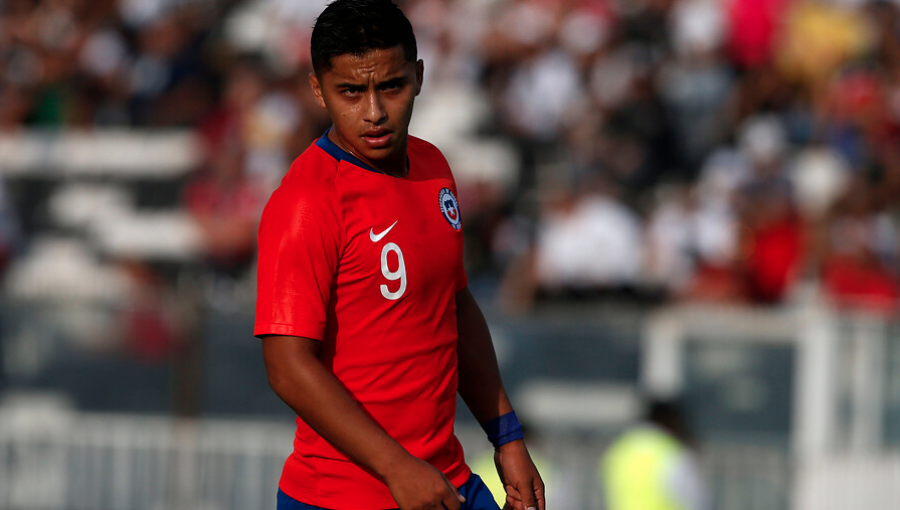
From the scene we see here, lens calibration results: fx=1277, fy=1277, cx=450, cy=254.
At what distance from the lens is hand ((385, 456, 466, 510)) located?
2.79 m

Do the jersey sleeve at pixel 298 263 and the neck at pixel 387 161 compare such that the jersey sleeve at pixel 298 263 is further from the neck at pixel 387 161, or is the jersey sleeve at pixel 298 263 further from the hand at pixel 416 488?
the hand at pixel 416 488

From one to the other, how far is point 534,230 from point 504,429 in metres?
6.85

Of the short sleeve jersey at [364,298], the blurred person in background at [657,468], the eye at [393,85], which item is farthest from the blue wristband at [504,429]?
the blurred person in background at [657,468]

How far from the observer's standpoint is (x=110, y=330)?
8.59m

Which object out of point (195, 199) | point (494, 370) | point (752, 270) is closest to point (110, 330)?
point (195, 199)

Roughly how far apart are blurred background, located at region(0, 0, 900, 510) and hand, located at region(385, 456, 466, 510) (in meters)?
4.44

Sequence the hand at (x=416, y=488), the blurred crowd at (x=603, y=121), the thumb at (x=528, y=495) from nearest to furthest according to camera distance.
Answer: the hand at (x=416, y=488)
the thumb at (x=528, y=495)
the blurred crowd at (x=603, y=121)

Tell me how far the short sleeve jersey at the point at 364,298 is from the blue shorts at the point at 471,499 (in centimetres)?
2

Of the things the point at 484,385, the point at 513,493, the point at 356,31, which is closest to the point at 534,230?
the point at 484,385

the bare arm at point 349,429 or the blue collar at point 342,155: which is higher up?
the blue collar at point 342,155

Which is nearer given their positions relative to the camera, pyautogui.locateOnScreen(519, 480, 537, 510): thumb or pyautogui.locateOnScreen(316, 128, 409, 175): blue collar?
pyautogui.locateOnScreen(316, 128, 409, 175): blue collar

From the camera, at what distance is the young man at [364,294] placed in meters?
2.83

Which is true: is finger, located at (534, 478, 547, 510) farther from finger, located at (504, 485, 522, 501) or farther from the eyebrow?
the eyebrow

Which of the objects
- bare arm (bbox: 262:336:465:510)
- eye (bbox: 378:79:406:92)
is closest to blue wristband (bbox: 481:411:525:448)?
bare arm (bbox: 262:336:465:510)
